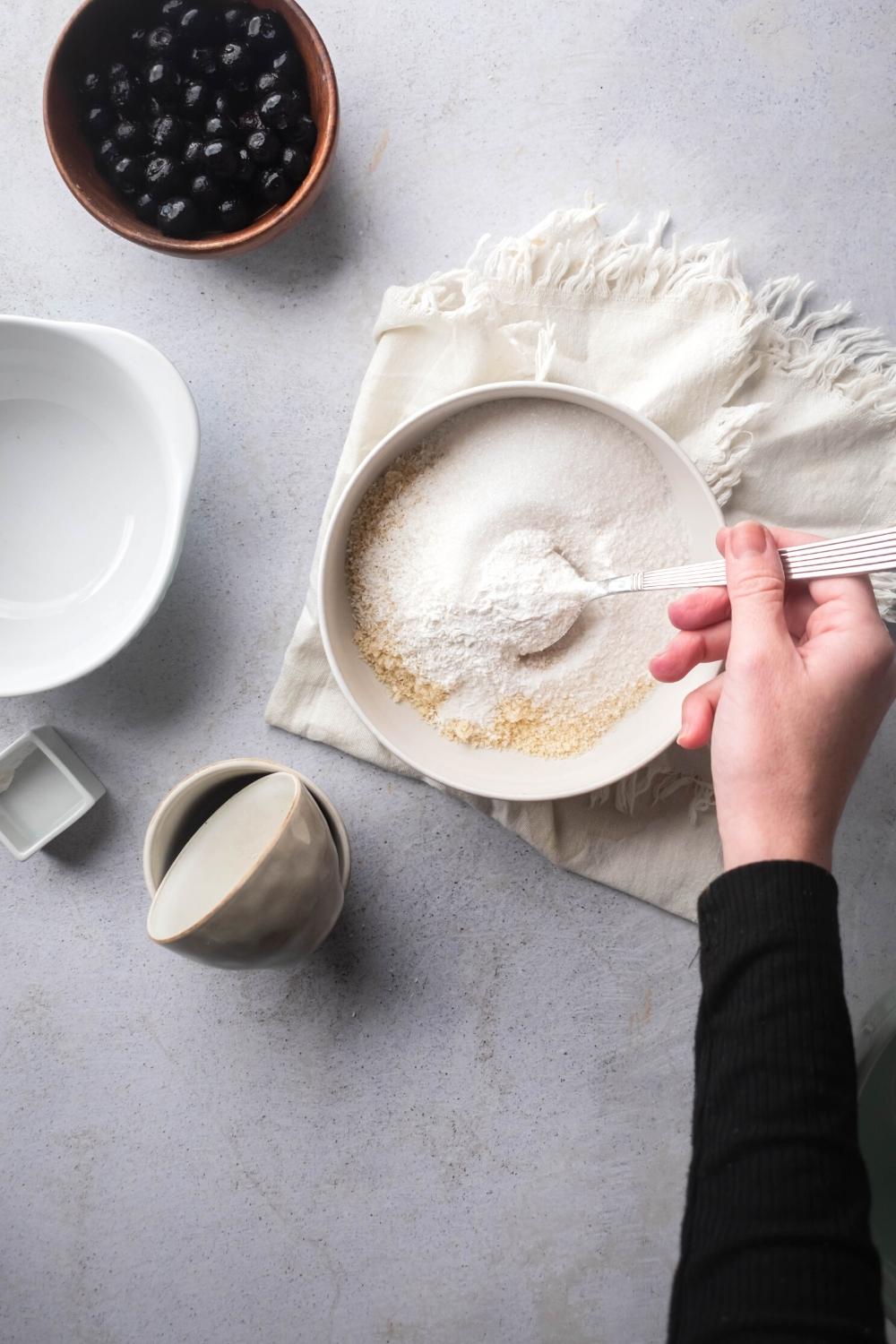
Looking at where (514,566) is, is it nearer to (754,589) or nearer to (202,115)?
(754,589)

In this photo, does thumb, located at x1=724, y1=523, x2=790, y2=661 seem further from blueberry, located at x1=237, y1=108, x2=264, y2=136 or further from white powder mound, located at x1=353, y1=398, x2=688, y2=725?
blueberry, located at x1=237, y1=108, x2=264, y2=136

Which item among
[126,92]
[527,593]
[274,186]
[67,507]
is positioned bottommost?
[527,593]

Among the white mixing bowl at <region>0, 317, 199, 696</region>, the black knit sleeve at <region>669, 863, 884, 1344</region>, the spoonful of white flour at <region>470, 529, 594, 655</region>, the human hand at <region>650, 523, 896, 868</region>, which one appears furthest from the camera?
the white mixing bowl at <region>0, 317, 199, 696</region>

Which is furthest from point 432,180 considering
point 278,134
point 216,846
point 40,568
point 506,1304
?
point 506,1304

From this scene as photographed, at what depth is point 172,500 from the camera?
0.81 meters

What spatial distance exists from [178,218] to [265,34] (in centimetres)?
17

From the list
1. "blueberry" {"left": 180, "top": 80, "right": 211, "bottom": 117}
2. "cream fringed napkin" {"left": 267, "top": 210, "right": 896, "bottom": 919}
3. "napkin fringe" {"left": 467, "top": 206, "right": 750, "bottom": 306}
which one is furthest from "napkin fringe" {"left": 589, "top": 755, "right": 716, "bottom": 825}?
"blueberry" {"left": 180, "top": 80, "right": 211, "bottom": 117}

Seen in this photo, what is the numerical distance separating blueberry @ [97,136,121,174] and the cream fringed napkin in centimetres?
26

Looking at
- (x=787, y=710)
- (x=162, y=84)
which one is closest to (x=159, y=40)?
(x=162, y=84)

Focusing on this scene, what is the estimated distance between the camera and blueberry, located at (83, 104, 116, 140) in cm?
82

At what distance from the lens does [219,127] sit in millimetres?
803

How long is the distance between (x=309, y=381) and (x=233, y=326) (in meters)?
0.09

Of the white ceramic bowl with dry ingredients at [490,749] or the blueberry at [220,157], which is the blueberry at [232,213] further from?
the white ceramic bowl with dry ingredients at [490,749]

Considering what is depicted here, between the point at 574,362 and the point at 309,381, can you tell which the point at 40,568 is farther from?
the point at 574,362
